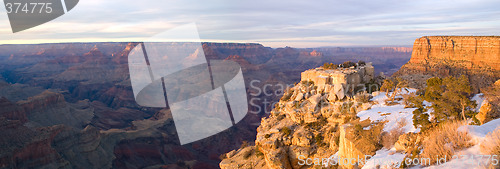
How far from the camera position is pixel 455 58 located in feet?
193

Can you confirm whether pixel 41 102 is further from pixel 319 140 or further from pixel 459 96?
pixel 459 96

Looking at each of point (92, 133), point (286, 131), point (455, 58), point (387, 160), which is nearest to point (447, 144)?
point (387, 160)

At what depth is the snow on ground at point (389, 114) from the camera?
15837mm

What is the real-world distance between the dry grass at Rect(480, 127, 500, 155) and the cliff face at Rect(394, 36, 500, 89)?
41.1 m

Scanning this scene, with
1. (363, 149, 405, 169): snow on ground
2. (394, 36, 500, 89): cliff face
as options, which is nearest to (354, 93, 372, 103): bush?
(363, 149, 405, 169): snow on ground

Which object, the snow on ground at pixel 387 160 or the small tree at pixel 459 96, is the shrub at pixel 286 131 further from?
the small tree at pixel 459 96

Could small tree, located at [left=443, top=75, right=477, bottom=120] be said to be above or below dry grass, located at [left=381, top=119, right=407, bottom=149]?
above

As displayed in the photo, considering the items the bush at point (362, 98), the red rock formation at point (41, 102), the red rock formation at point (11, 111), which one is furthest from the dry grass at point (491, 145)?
the red rock formation at point (41, 102)

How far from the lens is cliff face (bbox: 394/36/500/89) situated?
166ft

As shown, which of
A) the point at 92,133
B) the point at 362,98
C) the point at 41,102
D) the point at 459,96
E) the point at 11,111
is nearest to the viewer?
the point at 459,96

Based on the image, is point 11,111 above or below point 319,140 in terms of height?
below

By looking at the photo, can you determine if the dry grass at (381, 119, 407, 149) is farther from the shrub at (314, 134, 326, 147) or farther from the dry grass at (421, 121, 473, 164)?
the shrub at (314, 134, 326, 147)

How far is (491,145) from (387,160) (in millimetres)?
3803

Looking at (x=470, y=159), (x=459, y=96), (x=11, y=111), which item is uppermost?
(x=459, y=96)
